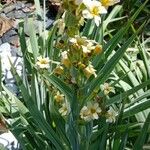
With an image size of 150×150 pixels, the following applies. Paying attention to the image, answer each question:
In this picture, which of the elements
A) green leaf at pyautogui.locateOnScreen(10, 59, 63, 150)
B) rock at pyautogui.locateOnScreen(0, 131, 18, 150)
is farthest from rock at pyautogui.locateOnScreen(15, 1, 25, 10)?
green leaf at pyautogui.locateOnScreen(10, 59, 63, 150)

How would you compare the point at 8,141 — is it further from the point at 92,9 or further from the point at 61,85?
the point at 92,9

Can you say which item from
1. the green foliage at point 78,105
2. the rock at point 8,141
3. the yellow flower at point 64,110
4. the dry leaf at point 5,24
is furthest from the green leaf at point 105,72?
the dry leaf at point 5,24

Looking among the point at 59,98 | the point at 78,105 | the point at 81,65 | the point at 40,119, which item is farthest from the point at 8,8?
the point at 81,65

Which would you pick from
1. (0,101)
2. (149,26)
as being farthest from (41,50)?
(149,26)

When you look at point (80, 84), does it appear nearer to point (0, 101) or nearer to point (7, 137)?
point (0, 101)

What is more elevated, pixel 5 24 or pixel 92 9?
pixel 92 9

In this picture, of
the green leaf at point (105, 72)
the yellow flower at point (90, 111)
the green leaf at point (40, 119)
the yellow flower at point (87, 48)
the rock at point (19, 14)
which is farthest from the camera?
the rock at point (19, 14)

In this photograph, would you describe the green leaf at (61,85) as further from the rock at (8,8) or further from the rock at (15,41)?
the rock at (8,8)
